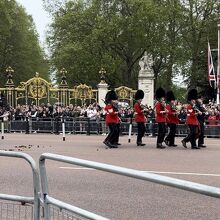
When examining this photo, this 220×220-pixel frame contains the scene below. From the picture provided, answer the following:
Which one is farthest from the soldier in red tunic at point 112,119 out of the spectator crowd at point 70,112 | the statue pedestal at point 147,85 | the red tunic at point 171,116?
the statue pedestal at point 147,85

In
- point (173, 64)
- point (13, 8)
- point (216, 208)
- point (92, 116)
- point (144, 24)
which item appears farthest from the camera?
point (13, 8)

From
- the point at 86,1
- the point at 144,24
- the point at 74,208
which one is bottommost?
the point at 74,208

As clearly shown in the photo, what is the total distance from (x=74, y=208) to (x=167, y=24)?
4329 cm

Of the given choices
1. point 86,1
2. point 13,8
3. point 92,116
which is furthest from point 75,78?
point 92,116

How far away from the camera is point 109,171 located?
3.62 m

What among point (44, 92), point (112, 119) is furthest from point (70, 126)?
point (112, 119)

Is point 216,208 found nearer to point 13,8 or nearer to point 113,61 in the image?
point 113,61

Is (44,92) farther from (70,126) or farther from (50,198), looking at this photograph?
(50,198)

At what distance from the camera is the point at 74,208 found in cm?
409

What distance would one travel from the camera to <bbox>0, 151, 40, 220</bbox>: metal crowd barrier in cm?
444

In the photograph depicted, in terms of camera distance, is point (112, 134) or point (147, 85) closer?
point (112, 134)

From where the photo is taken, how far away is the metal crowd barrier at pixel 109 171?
2.88m

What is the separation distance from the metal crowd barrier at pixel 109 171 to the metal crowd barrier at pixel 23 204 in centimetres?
9

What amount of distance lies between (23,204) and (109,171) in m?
1.41
